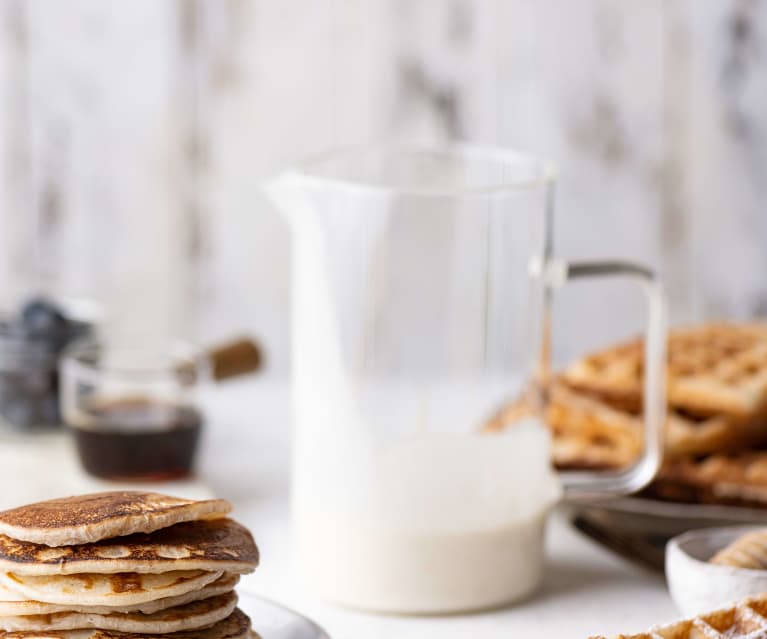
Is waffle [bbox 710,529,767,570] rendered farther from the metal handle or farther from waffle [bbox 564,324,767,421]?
waffle [bbox 564,324,767,421]

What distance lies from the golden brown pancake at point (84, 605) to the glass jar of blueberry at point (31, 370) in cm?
81

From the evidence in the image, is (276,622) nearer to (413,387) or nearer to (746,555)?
(413,387)

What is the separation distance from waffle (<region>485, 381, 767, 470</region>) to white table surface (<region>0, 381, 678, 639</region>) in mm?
89

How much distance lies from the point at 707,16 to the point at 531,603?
4.22ft

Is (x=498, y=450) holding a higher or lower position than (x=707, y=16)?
lower

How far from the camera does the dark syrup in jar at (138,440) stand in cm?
141

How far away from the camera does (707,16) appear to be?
2.09 m

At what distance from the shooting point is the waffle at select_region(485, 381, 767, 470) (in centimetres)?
129

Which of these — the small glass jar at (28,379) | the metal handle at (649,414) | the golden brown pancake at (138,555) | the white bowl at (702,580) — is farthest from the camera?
the small glass jar at (28,379)

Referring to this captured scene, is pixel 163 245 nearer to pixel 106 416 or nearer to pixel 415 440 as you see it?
pixel 106 416

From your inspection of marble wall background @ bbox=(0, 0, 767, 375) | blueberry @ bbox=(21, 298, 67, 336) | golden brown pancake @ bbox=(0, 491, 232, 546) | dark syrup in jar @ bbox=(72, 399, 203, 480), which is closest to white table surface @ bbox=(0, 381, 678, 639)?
dark syrup in jar @ bbox=(72, 399, 203, 480)

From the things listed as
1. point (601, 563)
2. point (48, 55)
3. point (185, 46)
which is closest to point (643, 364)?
point (601, 563)

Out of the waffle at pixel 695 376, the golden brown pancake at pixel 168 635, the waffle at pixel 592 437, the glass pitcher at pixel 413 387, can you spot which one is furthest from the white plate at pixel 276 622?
the waffle at pixel 695 376

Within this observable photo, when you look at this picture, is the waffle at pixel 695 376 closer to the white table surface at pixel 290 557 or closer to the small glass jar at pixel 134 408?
the white table surface at pixel 290 557
